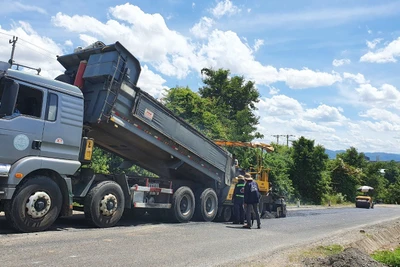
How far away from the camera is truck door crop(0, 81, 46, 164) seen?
700 centimetres

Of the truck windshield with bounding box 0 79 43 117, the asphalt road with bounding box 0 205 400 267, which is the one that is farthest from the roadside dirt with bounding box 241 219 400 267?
the truck windshield with bounding box 0 79 43 117

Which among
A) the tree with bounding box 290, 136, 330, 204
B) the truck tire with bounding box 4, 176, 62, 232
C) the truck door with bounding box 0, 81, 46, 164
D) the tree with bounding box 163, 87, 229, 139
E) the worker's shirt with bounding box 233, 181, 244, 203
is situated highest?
the tree with bounding box 163, 87, 229, 139

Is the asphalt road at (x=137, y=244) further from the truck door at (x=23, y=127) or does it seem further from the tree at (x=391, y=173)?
the tree at (x=391, y=173)

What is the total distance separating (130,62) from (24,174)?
139 inches

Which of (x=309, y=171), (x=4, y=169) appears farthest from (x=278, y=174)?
(x=4, y=169)

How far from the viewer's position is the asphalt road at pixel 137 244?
580cm

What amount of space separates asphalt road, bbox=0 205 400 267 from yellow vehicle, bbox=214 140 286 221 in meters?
2.54

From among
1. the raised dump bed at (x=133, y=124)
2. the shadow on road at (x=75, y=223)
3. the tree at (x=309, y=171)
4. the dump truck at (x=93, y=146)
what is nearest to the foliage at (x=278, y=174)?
the tree at (x=309, y=171)

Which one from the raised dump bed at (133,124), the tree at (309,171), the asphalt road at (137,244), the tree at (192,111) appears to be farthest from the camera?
the tree at (309,171)

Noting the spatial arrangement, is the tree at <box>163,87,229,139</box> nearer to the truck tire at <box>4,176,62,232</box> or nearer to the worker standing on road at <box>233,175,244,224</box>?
the worker standing on road at <box>233,175,244,224</box>

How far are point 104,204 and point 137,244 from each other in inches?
72.9

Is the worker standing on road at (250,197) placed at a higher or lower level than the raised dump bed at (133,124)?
lower

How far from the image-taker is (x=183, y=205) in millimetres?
11289

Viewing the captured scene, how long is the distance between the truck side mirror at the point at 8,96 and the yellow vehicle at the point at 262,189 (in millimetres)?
7581
